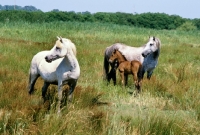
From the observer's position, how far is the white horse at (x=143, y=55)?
1012cm

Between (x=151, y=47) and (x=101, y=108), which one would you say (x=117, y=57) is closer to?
(x=151, y=47)

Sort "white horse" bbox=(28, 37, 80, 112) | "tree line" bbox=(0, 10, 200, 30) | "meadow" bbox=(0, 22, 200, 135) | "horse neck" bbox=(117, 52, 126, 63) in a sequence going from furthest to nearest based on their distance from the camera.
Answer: "tree line" bbox=(0, 10, 200, 30), "horse neck" bbox=(117, 52, 126, 63), "white horse" bbox=(28, 37, 80, 112), "meadow" bbox=(0, 22, 200, 135)

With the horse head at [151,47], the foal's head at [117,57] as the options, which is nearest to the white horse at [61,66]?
the horse head at [151,47]

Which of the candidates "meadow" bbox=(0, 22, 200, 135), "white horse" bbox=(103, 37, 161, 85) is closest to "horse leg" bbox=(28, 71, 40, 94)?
"meadow" bbox=(0, 22, 200, 135)

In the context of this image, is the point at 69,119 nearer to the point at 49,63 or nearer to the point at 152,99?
the point at 49,63

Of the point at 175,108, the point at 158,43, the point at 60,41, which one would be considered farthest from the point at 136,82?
the point at 60,41

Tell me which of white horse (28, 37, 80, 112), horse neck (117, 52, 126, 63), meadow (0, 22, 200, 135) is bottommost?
meadow (0, 22, 200, 135)

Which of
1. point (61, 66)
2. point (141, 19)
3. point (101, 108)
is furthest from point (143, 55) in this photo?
point (141, 19)

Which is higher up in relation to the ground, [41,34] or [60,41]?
[60,41]

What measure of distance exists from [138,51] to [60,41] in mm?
4616

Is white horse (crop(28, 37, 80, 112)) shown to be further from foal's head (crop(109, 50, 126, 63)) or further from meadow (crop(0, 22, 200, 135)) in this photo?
foal's head (crop(109, 50, 126, 63))

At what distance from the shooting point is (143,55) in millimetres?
10023

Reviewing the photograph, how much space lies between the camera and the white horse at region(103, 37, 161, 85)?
10.1 metres

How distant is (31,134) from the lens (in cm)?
539
